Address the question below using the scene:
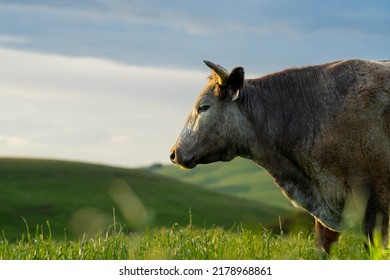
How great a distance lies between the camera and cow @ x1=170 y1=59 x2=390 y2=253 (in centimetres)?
1221

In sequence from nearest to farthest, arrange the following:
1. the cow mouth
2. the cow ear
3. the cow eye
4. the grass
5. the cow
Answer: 1. the grass
2. the cow
3. the cow ear
4. the cow mouth
5. the cow eye

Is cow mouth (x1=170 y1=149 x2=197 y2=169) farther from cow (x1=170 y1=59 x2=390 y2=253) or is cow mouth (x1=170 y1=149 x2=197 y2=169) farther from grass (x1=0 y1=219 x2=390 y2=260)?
grass (x1=0 y1=219 x2=390 y2=260)

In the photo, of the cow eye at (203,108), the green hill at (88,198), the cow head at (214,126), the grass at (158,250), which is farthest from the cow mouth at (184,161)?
the green hill at (88,198)

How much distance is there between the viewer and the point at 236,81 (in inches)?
500

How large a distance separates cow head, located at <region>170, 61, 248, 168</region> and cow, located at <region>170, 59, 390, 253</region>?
2 centimetres

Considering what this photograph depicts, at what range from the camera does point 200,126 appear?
1277cm

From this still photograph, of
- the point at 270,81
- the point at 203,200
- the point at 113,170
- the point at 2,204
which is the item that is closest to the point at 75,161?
the point at 113,170

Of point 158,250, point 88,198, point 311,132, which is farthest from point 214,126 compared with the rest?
point 88,198

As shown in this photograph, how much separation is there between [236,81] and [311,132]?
1583 millimetres

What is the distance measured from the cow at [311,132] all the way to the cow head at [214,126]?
0.06 ft

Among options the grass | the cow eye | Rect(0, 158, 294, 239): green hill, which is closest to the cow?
the cow eye

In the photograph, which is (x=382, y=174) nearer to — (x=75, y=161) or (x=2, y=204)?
(x=2, y=204)

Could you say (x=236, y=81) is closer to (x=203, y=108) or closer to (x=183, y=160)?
(x=203, y=108)

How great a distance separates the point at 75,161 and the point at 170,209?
898 inches
